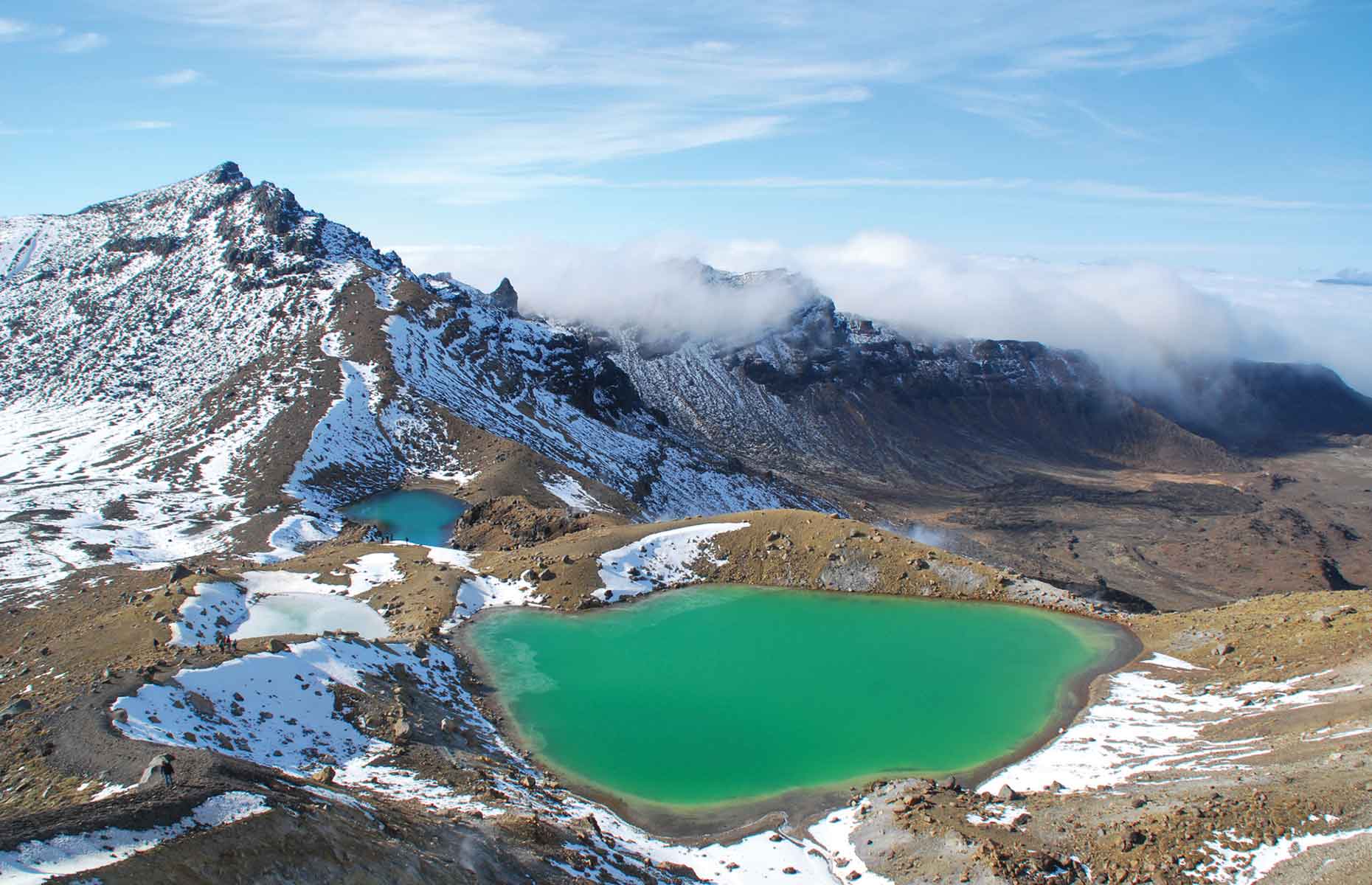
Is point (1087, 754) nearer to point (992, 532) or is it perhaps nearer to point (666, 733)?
point (666, 733)

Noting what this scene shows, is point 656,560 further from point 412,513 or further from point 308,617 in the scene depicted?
point 412,513

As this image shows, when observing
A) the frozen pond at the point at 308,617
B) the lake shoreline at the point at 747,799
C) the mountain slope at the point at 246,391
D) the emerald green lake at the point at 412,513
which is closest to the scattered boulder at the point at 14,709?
the frozen pond at the point at 308,617

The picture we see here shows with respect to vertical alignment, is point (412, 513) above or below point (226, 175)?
below

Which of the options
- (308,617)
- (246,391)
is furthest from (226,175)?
(308,617)

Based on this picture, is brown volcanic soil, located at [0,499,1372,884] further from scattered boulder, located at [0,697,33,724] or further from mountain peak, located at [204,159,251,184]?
mountain peak, located at [204,159,251,184]

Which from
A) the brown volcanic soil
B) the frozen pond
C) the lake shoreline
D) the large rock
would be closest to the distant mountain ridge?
the frozen pond

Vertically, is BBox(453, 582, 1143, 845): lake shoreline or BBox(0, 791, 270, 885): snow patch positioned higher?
BBox(0, 791, 270, 885): snow patch
